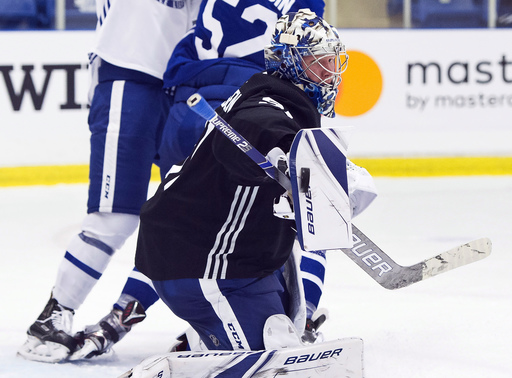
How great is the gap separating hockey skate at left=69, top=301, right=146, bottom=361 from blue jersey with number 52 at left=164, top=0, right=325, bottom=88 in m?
0.57

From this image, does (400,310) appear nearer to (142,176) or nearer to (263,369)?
(142,176)

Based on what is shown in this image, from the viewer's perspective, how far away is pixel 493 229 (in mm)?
3729

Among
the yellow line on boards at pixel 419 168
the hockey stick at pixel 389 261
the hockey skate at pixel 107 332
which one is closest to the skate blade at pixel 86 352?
the hockey skate at pixel 107 332

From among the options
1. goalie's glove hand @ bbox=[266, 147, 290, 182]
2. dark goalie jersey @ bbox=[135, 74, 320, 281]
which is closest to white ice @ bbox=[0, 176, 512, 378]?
dark goalie jersey @ bbox=[135, 74, 320, 281]

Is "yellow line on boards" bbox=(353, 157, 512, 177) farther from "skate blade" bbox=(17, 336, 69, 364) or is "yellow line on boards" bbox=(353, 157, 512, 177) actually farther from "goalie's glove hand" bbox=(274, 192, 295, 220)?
"goalie's glove hand" bbox=(274, 192, 295, 220)

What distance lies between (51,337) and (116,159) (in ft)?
1.49

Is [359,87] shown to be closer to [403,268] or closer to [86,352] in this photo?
[86,352]

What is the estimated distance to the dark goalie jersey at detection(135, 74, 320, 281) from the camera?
1.72m

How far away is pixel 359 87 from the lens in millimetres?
4625

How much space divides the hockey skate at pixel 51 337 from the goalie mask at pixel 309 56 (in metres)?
0.86

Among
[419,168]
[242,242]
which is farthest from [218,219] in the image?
[419,168]

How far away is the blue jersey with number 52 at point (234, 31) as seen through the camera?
2217mm

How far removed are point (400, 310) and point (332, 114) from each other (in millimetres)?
994

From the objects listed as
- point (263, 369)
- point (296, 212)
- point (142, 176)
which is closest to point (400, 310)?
point (142, 176)
